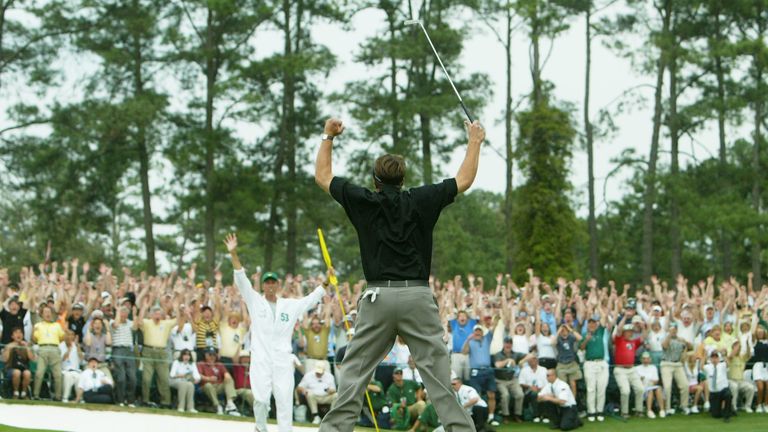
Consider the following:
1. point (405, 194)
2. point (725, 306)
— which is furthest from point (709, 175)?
point (405, 194)

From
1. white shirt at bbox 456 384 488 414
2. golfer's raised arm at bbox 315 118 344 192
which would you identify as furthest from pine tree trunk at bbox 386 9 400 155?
golfer's raised arm at bbox 315 118 344 192

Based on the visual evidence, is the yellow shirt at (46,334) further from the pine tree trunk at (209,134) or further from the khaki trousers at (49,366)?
the pine tree trunk at (209,134)

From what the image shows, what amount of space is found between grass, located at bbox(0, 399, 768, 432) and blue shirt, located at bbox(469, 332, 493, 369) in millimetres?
1113

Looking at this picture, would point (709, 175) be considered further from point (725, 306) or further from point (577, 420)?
point (577, 420)

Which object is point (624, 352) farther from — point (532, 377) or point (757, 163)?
point (757, 163)

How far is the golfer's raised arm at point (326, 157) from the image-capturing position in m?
7.51

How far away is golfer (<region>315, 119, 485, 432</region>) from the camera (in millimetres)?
7199

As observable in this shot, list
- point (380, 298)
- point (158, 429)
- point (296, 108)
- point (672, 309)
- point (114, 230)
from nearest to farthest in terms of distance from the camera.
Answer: point (380, 298) < point (158, 429) < point (672, 309) < point (296, 108) < point (114, 230)

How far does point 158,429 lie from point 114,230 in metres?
54.8

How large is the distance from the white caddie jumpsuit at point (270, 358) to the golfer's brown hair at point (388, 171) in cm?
520

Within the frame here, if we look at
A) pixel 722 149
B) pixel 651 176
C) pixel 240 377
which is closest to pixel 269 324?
pixel 240 377

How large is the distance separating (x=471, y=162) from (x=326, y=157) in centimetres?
97

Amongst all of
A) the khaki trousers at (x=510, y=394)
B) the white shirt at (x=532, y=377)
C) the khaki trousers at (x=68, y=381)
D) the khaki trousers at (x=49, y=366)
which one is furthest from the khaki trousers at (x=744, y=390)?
the khaki trousers at (x=49, y=366)

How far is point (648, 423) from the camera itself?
19422mm
